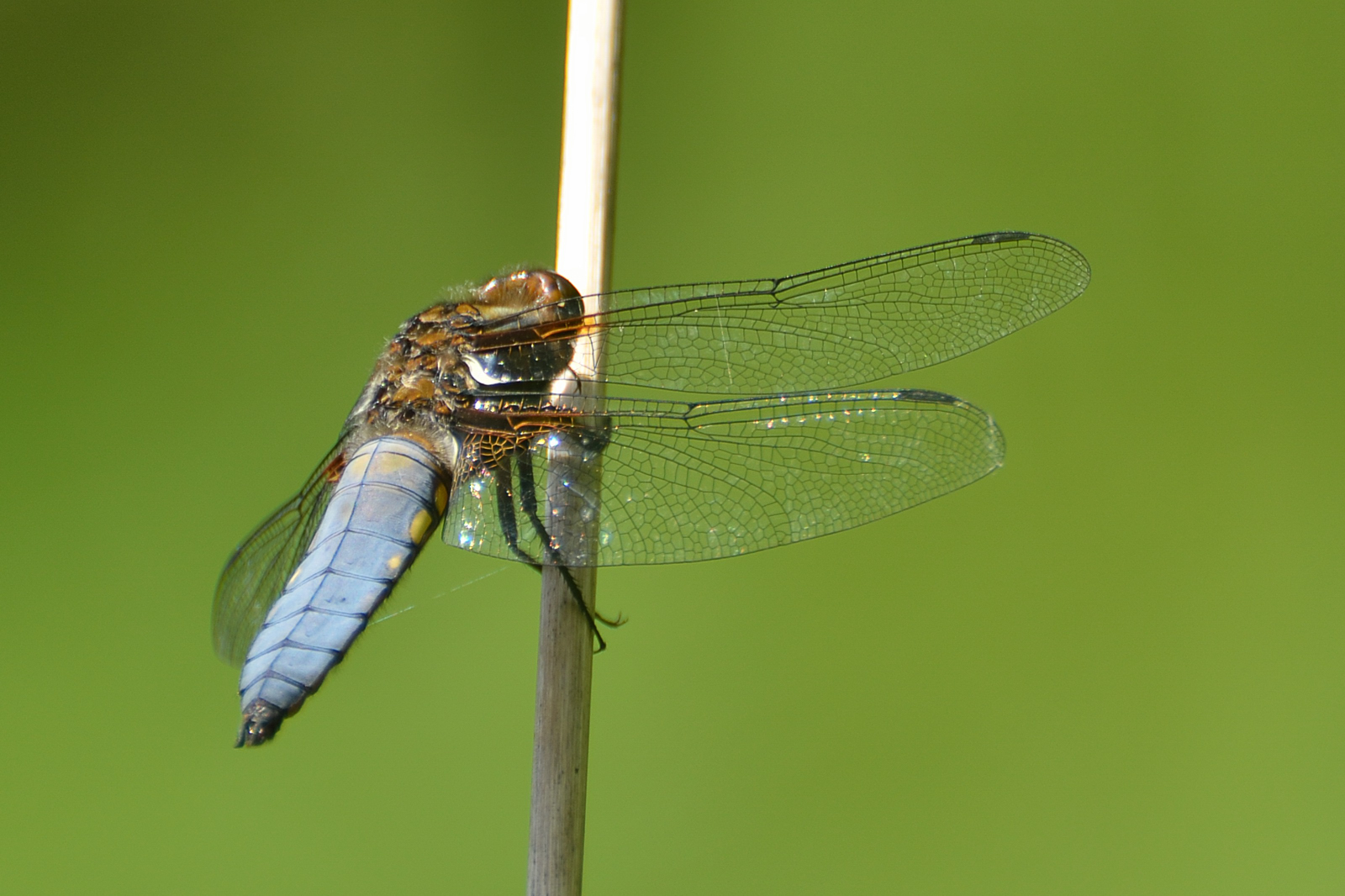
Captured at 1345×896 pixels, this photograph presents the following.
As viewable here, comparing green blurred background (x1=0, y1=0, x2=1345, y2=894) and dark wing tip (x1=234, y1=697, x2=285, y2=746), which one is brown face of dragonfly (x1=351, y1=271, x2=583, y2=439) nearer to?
dark wing tip (x1=234, y1=697, x2=285, y2=746)

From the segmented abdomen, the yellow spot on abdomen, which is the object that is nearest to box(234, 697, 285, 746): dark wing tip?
the segmented abdomen

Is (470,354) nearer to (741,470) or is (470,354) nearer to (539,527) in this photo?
(539,527)

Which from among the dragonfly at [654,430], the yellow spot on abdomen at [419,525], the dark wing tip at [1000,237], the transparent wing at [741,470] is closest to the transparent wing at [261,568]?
the dragonfly at [654,430]

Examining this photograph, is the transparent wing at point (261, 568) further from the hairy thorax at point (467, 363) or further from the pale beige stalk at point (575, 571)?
the pale beige stalk at point (575, 571)

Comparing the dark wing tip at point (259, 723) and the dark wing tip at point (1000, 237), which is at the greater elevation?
the dark wing tip at point (1000, 237)

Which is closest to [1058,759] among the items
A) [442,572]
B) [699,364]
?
[699,364]

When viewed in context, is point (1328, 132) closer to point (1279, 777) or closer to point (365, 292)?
point (1279, 777)
